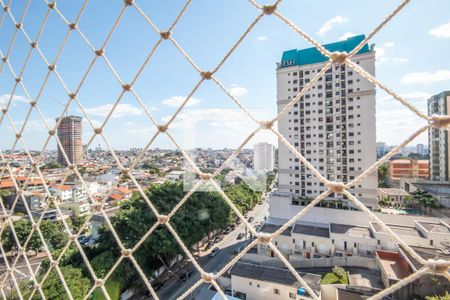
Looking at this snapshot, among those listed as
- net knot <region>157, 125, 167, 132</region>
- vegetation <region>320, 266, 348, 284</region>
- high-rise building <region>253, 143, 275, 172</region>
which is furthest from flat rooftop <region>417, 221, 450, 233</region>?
net knot <region>157, 125, 167, 132</region>

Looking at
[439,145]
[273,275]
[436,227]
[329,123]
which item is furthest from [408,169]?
[273,275]

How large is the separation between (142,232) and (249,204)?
514cm

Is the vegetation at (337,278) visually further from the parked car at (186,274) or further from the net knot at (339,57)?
the net knot at (339,57)

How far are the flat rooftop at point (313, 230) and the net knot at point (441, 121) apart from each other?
5060 mm

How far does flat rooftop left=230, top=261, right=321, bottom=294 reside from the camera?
11.2ft

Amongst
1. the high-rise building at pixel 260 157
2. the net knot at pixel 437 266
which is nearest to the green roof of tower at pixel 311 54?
the high-rise building at pixel 260 157

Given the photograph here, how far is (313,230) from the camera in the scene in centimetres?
515

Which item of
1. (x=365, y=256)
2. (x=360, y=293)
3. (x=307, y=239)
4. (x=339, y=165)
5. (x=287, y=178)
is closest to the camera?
(x=360, y=293)

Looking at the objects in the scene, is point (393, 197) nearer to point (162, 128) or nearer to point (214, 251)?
point (214, 251)

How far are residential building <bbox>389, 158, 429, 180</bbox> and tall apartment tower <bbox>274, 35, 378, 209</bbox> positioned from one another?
7729mm

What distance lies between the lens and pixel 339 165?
6.12 meters

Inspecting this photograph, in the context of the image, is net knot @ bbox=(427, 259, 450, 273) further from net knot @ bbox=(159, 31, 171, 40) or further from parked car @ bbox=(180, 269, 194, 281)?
parked car @ bbox=(180, 269, 194, 281)

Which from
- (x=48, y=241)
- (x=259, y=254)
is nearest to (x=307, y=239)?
(x=259, y=254)

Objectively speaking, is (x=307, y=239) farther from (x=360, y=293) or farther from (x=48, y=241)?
(x=48, y=241)
